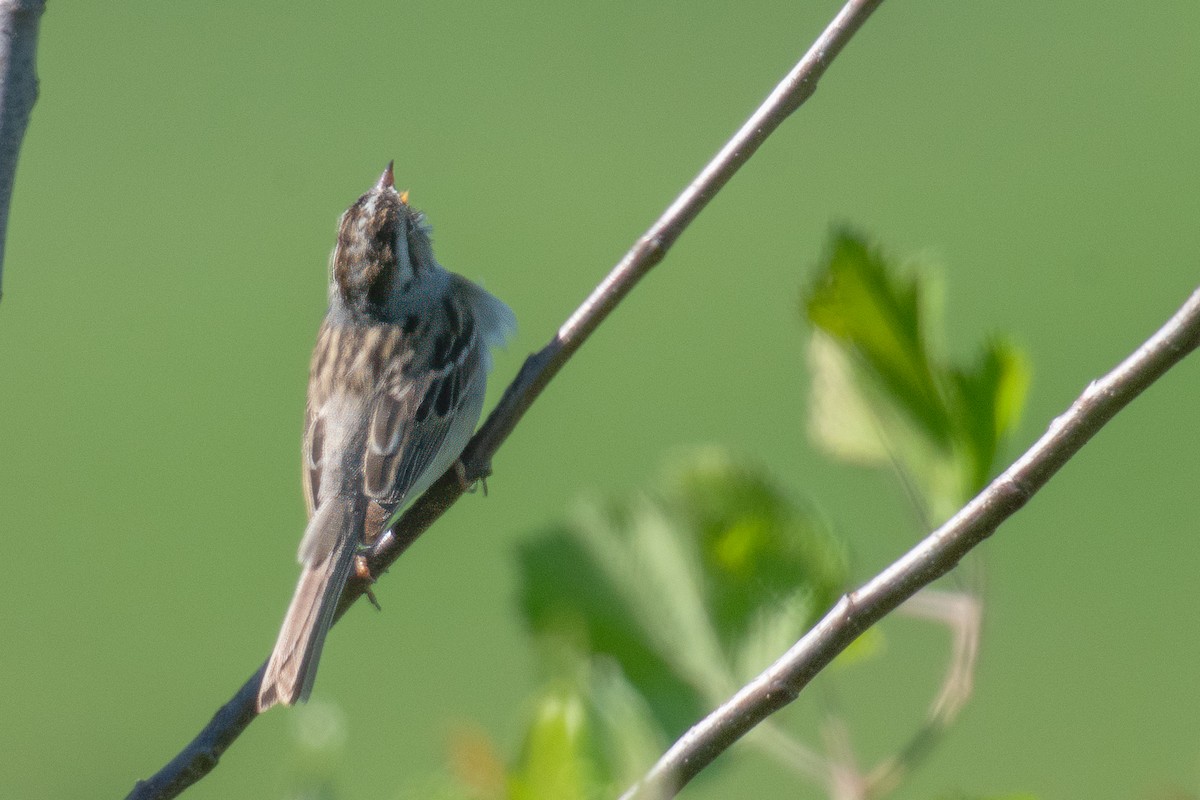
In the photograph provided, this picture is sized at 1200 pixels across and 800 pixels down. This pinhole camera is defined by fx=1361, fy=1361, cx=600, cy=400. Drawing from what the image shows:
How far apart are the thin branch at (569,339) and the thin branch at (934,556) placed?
0.55 m

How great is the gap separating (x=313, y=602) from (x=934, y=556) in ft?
4.41

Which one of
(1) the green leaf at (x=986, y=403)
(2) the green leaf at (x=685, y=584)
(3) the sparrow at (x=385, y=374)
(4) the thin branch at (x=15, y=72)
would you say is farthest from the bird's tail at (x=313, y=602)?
(1) the green leaf at (x=986, y=403)

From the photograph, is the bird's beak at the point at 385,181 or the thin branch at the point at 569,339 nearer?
the thin branch at the point at 569,339

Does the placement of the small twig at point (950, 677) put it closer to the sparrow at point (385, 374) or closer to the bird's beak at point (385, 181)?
the sparrow at point (385, 374)

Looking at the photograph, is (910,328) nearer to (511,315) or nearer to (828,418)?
(828,418)

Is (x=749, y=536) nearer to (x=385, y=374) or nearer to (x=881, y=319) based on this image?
(x=881, y=319)

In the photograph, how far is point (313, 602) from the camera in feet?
5.96

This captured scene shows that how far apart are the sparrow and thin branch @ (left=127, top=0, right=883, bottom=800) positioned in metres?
0.57

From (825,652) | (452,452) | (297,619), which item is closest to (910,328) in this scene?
(825,652)

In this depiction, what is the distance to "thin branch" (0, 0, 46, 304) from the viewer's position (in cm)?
108

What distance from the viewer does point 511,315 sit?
2791 millimetres

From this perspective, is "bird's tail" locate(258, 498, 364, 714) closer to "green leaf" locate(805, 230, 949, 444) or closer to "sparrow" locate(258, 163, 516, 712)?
"sparrow" locate(258, 163, 516, 712)

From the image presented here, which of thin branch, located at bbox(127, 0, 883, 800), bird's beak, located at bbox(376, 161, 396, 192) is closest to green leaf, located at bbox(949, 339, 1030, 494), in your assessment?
thin branch, located at bbox(127, 0, 883, 800)

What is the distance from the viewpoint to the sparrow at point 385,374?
93.4 inches
